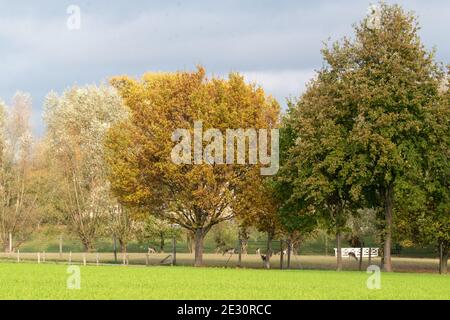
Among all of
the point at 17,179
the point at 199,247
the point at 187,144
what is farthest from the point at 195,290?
the point at 17,179

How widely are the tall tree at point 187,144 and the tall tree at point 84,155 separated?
17.5 m

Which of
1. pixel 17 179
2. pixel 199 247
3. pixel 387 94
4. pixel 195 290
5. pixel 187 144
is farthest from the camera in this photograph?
pixel 17 179

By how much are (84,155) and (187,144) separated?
3101 centimetres

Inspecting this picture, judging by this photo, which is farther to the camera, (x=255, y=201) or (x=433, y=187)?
(x=255, y=201)

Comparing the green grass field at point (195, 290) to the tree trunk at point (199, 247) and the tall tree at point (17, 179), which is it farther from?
the tall tree at point (17, 179)

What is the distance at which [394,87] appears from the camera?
5697cm

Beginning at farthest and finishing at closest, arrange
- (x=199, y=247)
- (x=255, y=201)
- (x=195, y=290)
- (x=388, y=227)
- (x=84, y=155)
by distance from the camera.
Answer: (x=84, y=155), (x=199, y=247), (x=255, y=201), (x=388, y=227), (x=195, y=290)

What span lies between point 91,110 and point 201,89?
35.7m

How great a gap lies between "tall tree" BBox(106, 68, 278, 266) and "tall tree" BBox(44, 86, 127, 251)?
1752 cm

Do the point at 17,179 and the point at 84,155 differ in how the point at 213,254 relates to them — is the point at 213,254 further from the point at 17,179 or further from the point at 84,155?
the point at 17,179

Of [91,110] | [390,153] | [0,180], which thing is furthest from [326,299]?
[91,110]

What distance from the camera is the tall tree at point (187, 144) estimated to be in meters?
65.9

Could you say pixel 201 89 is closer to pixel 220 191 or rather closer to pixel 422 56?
pixel 220 191

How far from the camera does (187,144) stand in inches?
2606
